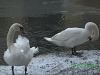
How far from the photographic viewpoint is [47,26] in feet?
46.8

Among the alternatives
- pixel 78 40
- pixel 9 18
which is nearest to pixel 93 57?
pixel 78 40

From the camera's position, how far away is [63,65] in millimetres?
7363

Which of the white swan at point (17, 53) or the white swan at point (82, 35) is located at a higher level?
the white swan at point (17, 53)

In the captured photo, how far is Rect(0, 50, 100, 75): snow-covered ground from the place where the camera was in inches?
260

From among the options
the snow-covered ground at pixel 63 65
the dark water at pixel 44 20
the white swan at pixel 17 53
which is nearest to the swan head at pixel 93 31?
the snow-covered ground at pixel 63 65

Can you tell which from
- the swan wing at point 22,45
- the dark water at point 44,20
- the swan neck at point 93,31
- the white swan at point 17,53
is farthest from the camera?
the dark water at point 44,20

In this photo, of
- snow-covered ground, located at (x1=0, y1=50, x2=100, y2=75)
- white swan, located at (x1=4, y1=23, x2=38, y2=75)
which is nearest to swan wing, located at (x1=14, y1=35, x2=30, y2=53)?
white swan, located at (x1=4, y1=23, x2=38, y2=75)

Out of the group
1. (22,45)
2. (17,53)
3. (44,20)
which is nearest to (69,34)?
(22,45)

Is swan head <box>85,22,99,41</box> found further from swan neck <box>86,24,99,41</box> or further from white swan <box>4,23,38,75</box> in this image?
white swan <box>4,23,38,75</box>

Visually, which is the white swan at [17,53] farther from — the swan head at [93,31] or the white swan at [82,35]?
the swan head at [93,31]

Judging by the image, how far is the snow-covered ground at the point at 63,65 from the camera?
21.6 feet

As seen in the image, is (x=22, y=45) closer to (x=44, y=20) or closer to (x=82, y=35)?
(x=82, y=35)

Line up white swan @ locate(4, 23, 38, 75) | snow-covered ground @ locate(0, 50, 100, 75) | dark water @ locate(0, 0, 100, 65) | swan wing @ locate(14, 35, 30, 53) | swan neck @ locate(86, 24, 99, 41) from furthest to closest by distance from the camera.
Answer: dark water @ locate(0, 0, 100, 65) → swan neck @ locate(86, 24, 99, 41) → snow-covered ground @ locate(0, 50, 100, 75) → swan wing @ locate(14, 35, 30, 53) → white swan @ locate(4, 23, 38, 75)

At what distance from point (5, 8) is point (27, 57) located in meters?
13.3
